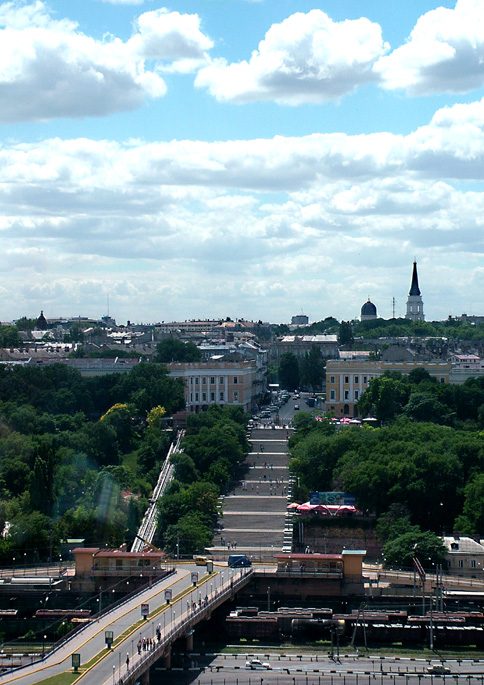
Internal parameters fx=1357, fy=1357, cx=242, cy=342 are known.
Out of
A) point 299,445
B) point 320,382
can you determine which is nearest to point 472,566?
point 299,445

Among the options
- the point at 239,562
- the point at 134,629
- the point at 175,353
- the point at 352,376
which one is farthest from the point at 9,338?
the point at 134,629

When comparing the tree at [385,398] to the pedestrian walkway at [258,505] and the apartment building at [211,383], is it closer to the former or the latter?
the pedestrian walkway at [258,505]

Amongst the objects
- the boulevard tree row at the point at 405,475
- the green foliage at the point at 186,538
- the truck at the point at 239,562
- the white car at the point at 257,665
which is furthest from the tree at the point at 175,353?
the white car at the point at 257,665

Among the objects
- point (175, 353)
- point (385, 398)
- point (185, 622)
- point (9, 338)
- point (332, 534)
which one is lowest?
point (332, 534)

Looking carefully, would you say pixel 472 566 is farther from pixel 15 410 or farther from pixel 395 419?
pixel 15 410

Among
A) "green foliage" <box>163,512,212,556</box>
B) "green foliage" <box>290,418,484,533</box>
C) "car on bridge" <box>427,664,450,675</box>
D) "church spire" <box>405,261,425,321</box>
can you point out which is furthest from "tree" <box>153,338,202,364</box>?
"church spire" <box>405,261,425,321</box>

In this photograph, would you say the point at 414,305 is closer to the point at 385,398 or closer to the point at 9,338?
the point at 9,338
